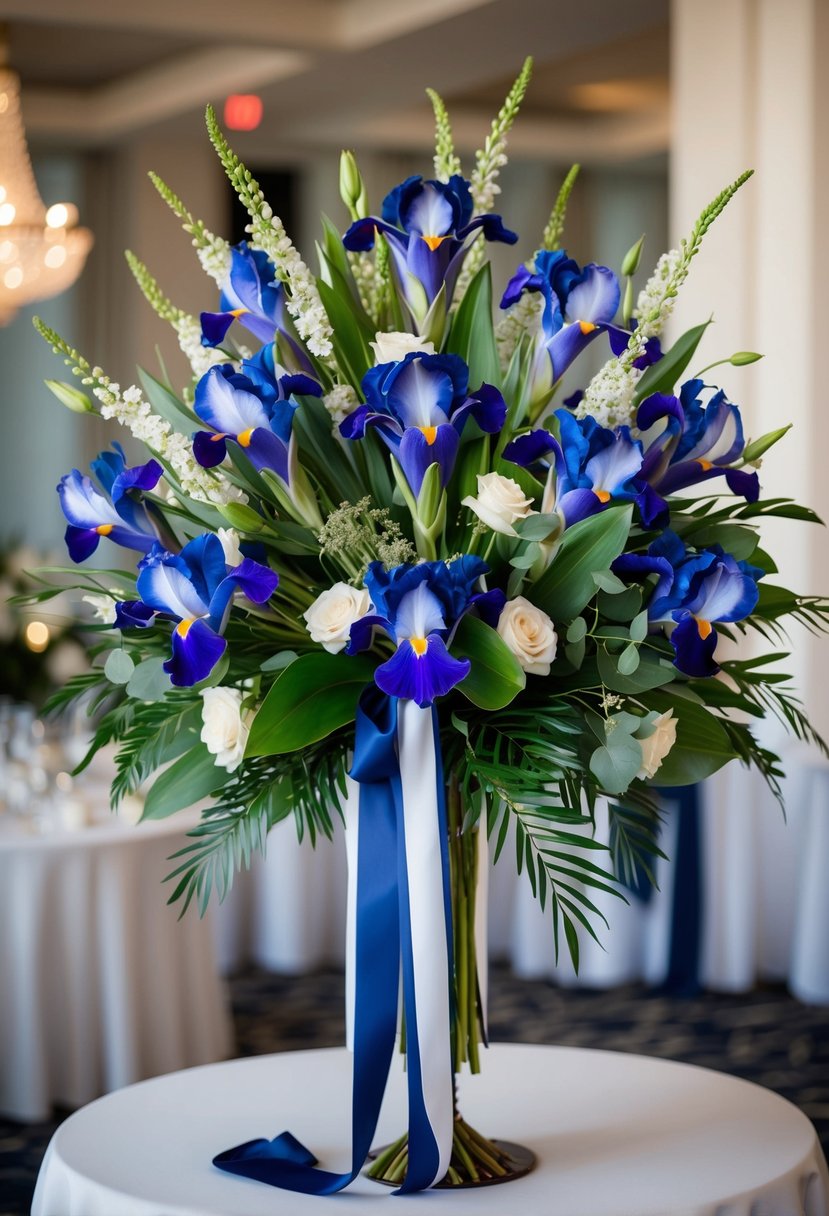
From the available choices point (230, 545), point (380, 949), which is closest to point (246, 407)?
point (230, 545)

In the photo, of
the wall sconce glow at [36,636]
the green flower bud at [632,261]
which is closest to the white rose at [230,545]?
the green flower bud at [632,261]

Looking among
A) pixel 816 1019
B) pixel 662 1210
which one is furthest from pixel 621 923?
pixel 662 1210

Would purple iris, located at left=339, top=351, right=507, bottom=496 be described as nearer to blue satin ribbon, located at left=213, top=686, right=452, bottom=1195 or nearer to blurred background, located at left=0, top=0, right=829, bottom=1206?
blue satin ribbon, located at left=213, top=686, right=452, bottom=1195

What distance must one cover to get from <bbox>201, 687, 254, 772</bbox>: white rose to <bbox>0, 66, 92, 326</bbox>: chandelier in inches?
164

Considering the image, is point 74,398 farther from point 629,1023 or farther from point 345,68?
point 345,68

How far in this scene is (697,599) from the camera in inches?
55.9

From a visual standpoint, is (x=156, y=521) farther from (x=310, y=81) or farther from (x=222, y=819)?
(x=310, y=81)

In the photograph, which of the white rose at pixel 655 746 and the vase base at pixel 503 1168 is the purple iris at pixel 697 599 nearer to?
the white rose at pixel 655 746

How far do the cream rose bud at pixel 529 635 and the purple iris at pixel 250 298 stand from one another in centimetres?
37

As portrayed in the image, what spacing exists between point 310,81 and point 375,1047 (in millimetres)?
6482

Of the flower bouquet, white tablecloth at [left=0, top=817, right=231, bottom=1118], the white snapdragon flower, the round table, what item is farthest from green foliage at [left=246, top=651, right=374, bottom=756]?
white tablecloth at [left=0, top=817, right=231, bottom=1118]

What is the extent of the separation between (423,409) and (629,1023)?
383 centimetres

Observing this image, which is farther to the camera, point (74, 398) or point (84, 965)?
point (84, 965)

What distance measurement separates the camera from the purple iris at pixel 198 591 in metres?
1.39
